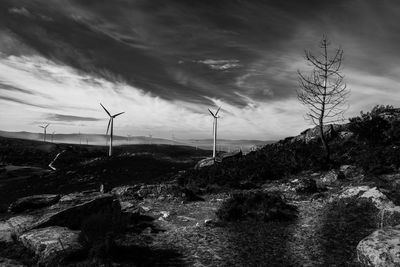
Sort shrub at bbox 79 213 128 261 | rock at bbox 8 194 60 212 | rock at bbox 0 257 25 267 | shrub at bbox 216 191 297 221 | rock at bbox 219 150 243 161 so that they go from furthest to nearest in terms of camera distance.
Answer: rock at bbox 219 150 243 161, rock at bbox 8 194 60 212, shrub at bbox 216 191 297 221, shrub at bbox 79 213 128 261, rock at bbox 0 257 25 267

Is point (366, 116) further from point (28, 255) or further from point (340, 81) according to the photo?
point (28, 255)

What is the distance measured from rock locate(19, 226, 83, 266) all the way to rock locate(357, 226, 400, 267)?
7.84 m

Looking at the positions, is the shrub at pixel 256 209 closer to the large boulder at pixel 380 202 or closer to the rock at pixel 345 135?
the large boulder at pixel 380 202

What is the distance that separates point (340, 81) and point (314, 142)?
675cm

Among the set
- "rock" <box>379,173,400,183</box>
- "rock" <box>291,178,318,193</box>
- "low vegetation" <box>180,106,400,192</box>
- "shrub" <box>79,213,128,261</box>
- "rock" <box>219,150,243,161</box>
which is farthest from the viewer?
"rock" <box>219,150,243,161</box>

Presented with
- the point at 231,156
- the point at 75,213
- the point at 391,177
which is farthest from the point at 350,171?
the point at 231,156

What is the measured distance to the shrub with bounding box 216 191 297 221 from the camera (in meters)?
15.3

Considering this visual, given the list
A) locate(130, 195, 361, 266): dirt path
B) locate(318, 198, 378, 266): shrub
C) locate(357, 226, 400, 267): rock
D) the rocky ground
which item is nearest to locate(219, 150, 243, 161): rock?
the rocky ground

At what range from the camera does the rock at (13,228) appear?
13070mm

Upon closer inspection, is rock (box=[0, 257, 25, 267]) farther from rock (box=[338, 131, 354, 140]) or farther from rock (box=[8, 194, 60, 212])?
rock (box=[338, 131, 354, 140])

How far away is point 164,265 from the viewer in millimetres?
10195

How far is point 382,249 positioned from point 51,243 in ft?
30.6

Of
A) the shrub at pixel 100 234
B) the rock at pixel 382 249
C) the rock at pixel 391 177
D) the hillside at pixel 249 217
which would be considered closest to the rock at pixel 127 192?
the hillside at pixel 249 217

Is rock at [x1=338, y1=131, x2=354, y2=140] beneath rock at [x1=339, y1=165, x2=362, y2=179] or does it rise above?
above
